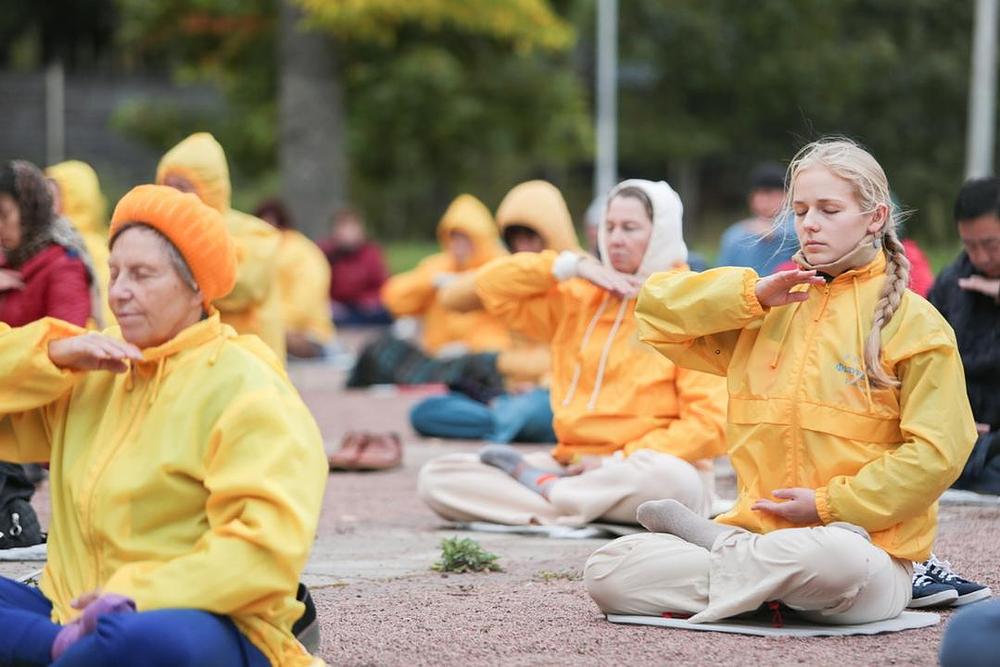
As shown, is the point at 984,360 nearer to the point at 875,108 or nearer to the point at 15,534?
the point at 15,534

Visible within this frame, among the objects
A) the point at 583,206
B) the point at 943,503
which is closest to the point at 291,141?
the point at 583,206

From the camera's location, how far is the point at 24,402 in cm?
425

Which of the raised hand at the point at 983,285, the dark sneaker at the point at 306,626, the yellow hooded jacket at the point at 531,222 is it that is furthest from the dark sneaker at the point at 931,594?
the yellow hooded jacket at the point at 531,222

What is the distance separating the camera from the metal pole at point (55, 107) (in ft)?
106

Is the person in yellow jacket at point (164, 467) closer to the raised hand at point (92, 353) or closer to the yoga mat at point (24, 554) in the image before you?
the raised hand at point (92, 353)

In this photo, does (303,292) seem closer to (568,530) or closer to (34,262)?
(34,262)

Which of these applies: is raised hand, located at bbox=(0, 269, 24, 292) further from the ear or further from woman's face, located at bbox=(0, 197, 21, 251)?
the ear

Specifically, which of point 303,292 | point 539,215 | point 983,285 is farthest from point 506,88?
point 983,285

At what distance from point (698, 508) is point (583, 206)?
30.5 m

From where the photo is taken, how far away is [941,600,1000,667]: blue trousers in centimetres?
411

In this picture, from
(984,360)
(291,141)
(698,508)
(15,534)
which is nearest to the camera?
(15,534)

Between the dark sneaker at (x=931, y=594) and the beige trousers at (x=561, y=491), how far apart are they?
157cm

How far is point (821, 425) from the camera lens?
5.06 meters

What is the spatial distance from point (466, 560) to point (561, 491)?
953 mm
